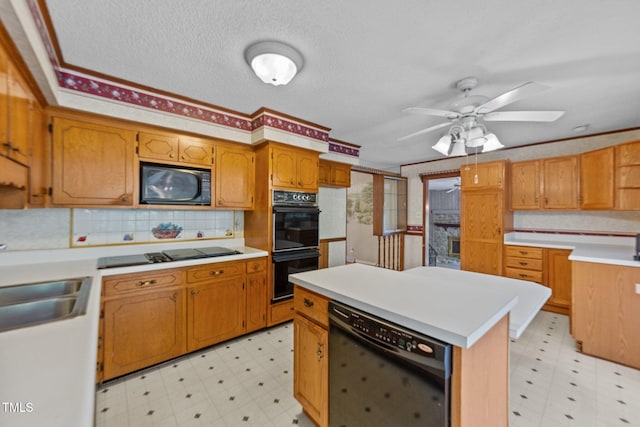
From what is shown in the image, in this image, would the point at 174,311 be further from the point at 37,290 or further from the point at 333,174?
the point at 333,174

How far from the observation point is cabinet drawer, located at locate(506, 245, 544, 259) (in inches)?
137

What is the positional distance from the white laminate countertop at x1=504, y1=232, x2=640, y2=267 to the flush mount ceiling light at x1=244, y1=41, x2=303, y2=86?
311 centimetres

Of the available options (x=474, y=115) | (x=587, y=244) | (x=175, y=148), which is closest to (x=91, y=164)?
(x=175, y=148)

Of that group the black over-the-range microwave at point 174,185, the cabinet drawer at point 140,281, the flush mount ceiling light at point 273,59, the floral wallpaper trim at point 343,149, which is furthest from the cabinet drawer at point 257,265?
the floral wallpaper trim at point 343,149

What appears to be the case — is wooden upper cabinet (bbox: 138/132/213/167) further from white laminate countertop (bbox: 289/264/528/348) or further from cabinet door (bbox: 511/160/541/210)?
cabinet door (bbox: 511/160/541/210)

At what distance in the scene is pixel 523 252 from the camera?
356 cm

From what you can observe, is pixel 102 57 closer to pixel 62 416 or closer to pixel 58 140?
pixel 58 140

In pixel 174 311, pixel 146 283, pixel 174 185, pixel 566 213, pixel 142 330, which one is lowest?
pixel 142 330

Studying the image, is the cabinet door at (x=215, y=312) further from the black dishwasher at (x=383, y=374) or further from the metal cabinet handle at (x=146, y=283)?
the black dishwasher at (x=383, y=374)

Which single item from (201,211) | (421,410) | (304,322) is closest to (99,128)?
(201,211)

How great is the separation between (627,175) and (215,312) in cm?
459

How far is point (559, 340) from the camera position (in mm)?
2740

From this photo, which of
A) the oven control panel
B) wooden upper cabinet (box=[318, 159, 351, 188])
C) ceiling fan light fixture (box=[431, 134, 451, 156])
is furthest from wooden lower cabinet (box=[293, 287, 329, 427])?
wooden upper cabinet (box=[318, 159, 351, 188])

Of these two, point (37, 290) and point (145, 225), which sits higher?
point (145, 225)
